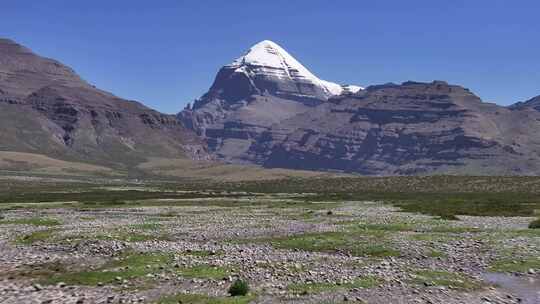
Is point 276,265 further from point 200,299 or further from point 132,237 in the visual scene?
point 132,237

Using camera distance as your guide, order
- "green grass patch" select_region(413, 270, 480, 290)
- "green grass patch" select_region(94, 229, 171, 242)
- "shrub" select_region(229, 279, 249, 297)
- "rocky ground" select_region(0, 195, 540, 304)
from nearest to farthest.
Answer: "shrub" select_region(229, 279, 249, 297) → "rocky ground" select_region(0, 195, 540, 304) → "green grass patch" select_region(413, 270, 480, 290) → "green grass patch" select_region(94, 229, 171, 242)

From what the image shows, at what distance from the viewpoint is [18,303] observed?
84.7 feet

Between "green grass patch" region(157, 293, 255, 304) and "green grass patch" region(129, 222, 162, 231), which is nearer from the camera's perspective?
"green grass patch" region(157, 293, 255, 304)

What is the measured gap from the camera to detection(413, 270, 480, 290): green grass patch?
3002cm

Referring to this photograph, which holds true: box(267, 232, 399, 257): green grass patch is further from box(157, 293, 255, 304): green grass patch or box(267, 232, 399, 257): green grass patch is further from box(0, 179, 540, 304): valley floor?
box(157, 293, 255, 304): green grass patch

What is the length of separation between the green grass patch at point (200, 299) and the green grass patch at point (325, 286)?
246cm

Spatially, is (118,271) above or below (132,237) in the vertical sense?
above

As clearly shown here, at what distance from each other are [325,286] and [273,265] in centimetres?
573

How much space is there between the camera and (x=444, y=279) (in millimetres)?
31125

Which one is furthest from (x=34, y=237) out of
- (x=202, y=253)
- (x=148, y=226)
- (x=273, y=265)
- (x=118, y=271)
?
(x=273, y=265)

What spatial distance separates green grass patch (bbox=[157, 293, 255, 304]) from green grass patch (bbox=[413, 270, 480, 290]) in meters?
9.13

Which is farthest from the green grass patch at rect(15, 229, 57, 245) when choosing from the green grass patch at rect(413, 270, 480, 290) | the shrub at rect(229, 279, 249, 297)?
the green grass patch at rect(413, 270, 480, 290)

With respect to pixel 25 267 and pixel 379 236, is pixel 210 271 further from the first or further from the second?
pixel 379 236

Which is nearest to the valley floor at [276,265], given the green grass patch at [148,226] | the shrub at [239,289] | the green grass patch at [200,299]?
the green grass patch at [200,299]
